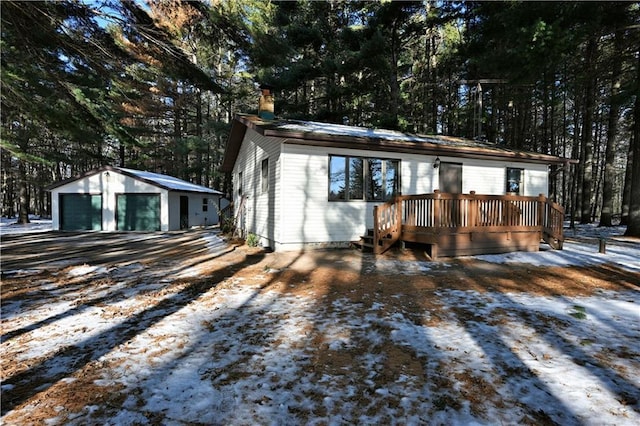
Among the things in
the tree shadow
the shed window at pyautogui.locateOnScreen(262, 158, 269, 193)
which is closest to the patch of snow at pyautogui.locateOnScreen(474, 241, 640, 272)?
the shed window at pyautogui.locateOnScreen(262, 158, 269, 193)

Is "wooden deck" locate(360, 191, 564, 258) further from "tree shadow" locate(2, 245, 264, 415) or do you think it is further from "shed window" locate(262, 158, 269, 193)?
"tree shadow" locate(2, 245, 264, 415)

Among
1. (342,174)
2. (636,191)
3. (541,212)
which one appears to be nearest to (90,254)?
(342,174)

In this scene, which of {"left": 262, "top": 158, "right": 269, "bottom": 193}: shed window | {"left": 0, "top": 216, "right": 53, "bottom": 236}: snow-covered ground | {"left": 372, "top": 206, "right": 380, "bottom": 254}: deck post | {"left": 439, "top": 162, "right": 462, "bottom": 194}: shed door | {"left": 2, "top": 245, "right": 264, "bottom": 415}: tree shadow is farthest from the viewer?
{"left": 0, "top": 216, "right": 53, "bottom": 236}: snow-covered ground

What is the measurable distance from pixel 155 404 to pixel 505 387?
2711 mm

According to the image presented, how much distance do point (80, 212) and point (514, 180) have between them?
72.0 ft

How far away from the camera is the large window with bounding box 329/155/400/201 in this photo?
9281mm

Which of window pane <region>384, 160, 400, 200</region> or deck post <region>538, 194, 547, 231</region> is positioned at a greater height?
window pane <region>384, 160, 400, 200</region>

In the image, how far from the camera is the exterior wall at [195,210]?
61.9 feet

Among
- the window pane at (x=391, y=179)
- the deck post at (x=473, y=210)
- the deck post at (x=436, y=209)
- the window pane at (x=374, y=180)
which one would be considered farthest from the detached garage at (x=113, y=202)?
the deck post at (x=473, y=210)

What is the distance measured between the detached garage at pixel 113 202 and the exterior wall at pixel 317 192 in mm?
9957

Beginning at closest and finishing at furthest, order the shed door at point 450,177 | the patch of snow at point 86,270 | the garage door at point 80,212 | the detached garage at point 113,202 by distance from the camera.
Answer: the patch of snow at point 86,270, the shed door at point 450,177, the detached garage at point 113,202, the garage door at point 80,212

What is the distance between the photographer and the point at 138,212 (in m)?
18.5

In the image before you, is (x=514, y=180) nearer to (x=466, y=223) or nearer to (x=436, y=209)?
(x=466, y=223)

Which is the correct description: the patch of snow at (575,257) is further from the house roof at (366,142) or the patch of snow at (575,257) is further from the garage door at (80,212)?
the garage door at (80,212)
